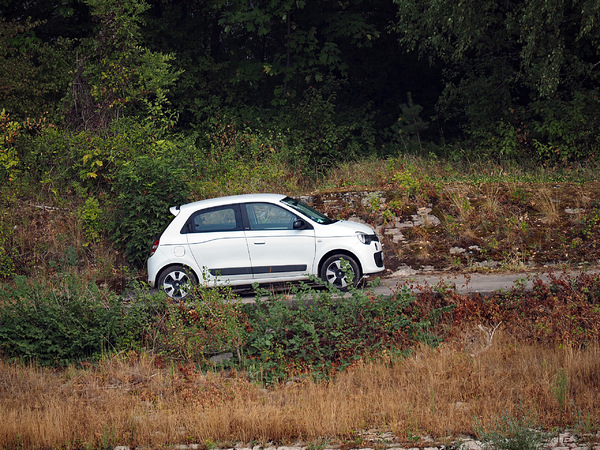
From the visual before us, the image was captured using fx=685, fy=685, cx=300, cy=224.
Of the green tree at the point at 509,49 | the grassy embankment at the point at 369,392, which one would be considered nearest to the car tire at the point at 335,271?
the grassy embankment at the point at 369,392

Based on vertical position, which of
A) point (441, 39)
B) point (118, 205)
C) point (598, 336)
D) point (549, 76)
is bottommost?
point (598, 336)

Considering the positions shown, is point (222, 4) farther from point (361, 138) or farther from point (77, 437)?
point (77, 437)

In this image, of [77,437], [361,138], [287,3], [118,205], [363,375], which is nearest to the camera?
[77,437]

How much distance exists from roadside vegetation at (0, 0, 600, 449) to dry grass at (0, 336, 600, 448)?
1.3 inches

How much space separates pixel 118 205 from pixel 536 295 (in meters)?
9.74

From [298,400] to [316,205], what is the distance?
8529 mm

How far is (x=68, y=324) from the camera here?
1012 cm

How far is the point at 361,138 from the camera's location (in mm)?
25016

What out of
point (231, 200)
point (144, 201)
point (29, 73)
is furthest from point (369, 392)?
point (29, 73)

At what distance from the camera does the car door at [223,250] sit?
38.1 ft

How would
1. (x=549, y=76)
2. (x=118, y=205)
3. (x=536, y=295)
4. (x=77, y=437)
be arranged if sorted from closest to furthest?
(x=77, y=437) < (x=536, y=295) < (x=118, y=205) < (x=549, y=76)

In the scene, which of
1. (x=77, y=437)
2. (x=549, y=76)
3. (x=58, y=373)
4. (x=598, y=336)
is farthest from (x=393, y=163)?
(x=77, y=437)

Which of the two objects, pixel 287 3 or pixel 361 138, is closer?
pixel 287 3

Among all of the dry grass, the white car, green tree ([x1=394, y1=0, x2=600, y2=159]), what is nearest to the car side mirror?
the white car
